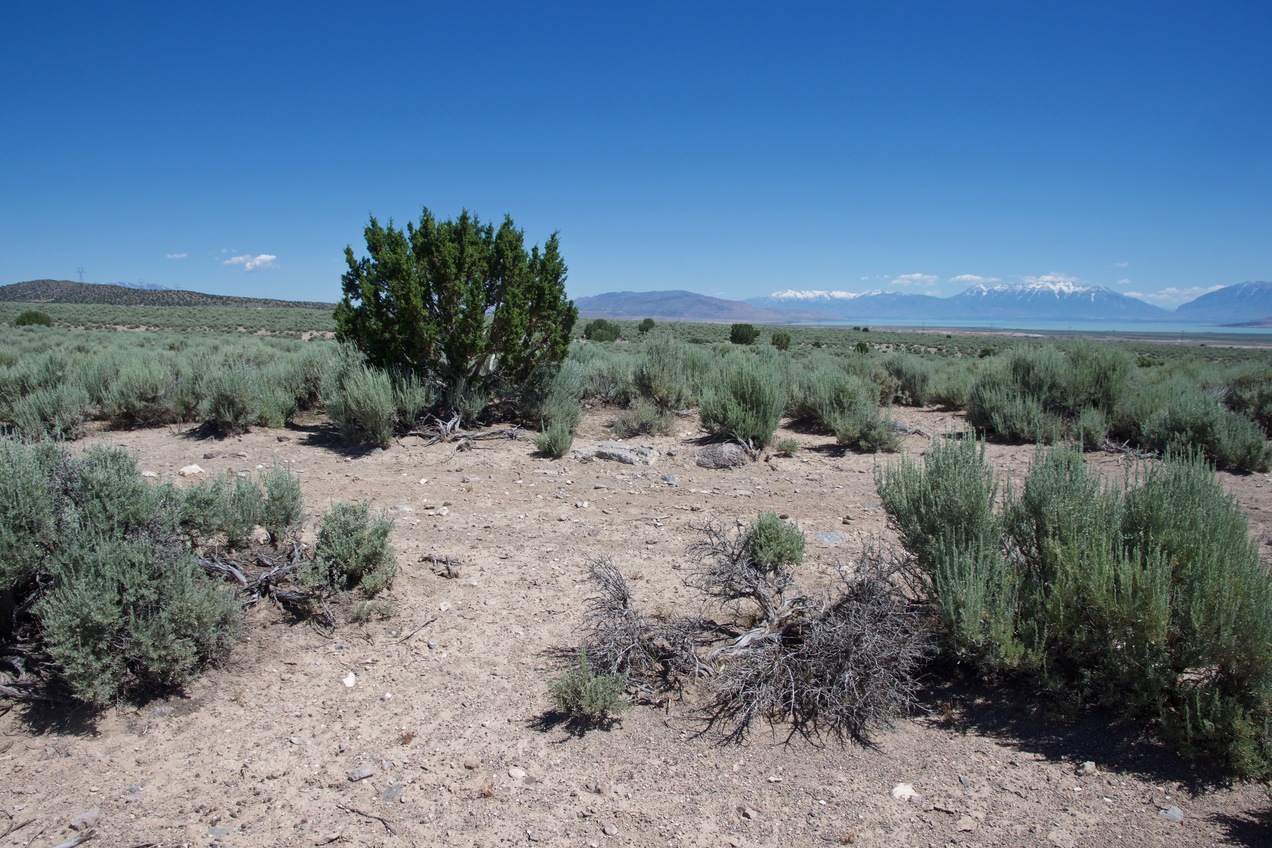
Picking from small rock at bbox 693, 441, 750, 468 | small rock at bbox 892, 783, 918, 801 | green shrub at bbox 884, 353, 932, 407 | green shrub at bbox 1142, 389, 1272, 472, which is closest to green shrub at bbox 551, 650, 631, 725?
small rock at bbox 892, 783, 918, 801

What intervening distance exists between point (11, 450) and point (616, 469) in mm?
5169

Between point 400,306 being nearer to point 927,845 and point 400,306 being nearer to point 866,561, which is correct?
point 866,561

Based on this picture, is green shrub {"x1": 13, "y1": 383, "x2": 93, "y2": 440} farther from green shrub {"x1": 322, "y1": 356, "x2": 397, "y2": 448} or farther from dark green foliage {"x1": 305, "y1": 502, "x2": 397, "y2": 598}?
dark green foliage {"x1": 305, "y1": 502, "x2": 397, "y2": 598}

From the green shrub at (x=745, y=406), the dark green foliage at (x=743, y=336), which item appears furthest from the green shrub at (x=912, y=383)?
the dark green foliage at (x=743, y=336)

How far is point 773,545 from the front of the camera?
4562 millimetres

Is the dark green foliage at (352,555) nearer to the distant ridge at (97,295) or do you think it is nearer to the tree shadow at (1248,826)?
the tree shadow at (1248,826)

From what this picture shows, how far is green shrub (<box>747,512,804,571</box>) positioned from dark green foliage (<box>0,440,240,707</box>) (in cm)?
303

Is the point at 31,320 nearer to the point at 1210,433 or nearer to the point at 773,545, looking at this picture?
the point at 773,545

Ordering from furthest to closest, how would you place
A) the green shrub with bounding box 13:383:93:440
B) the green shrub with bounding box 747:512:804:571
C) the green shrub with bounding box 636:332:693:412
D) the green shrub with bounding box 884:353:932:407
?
the green shrub with bounding box 884:353:932:407 < the green shrub with bounding box 636:332:693:412 < the green shrub with bounding box 13:383:93:440 < the green shrub with bounding box 747:512:804:571

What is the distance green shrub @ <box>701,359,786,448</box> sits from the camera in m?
8.65

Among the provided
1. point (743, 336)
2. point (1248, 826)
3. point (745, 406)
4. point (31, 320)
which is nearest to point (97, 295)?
point (31, 320)

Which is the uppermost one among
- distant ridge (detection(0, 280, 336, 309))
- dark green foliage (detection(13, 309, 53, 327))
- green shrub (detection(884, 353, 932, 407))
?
distant ridge (detection(0, 280, 336, 309))

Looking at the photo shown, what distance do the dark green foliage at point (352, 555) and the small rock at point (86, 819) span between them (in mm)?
1601

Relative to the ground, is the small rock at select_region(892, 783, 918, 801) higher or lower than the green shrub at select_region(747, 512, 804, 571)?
lower
